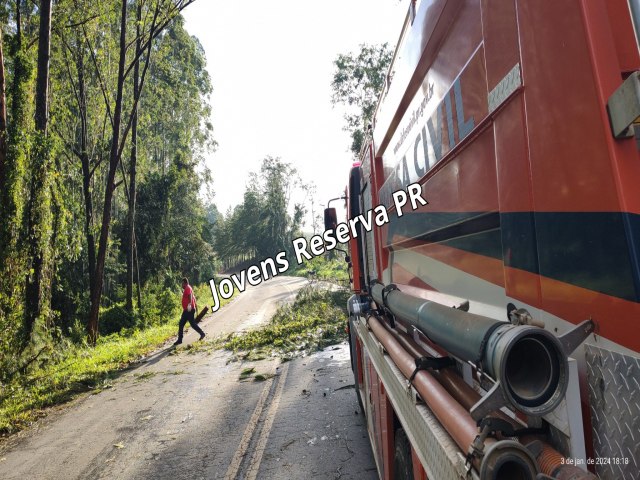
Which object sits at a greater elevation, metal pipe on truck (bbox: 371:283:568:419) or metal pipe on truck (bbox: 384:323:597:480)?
metal pipe on truck (bbox: 371:283:568:419)

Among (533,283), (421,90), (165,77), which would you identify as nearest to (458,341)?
(533,283)

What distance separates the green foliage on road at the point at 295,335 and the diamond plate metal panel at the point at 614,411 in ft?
29.5

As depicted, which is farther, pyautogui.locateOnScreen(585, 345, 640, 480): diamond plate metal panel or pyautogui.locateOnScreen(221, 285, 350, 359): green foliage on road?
pyautogui.locateOnScreen(221, 285, 350, 359): green foliage on road

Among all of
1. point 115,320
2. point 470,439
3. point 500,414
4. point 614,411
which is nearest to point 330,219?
point 500,414

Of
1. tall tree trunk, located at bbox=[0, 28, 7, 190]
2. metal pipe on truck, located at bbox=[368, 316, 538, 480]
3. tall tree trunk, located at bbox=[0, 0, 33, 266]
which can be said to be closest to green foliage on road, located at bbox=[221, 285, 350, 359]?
tall tree trunk, located at bbox=[0, 0, 33, 266]

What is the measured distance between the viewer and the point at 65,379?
354 inches

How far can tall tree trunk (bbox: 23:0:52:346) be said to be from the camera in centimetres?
980

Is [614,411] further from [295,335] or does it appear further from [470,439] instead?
[295,335]

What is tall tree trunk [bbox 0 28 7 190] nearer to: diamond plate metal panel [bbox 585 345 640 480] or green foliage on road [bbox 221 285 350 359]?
green foliage on road [bbox 221 285 350 359]

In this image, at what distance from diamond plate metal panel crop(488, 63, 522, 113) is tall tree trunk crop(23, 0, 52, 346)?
35.2 ft

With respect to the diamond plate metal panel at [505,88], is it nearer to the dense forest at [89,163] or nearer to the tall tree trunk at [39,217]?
the dense forest at [89,163]

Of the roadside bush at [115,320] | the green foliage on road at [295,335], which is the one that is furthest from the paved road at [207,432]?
the roadside bush at [115,320]

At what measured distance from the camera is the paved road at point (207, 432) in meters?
4.59

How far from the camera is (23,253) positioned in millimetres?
9492
